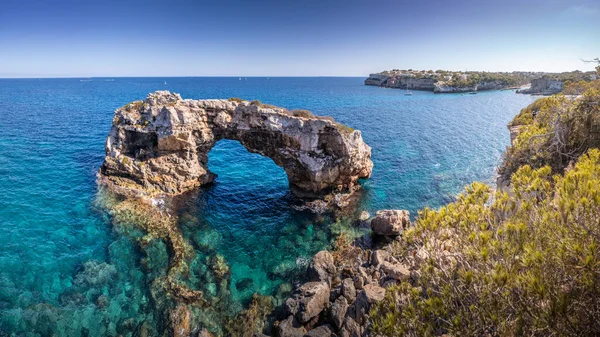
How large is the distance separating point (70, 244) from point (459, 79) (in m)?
172

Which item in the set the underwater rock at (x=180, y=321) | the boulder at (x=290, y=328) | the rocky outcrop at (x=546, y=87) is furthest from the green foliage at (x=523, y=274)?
the rocky outcrop at (x=546, y=87)

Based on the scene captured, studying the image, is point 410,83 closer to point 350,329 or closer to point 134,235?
point 134,235

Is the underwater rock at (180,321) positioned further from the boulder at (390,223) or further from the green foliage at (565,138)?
the green foliage at (565,138)

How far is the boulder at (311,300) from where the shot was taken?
16.5 meters

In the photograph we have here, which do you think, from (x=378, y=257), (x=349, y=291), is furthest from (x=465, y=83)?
(x=349, y=291)

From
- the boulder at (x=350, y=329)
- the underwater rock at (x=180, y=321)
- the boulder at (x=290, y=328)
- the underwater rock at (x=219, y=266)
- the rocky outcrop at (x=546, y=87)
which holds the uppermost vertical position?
the rocky outcrop at (x=546, y=87)

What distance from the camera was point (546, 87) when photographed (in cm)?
11869

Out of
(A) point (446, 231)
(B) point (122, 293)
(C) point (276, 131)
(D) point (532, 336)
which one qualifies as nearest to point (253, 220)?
(C) point (276, 131)

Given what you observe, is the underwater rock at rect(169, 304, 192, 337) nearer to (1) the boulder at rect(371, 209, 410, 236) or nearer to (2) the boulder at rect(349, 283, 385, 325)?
(2) the boulder at rect(349, 283, 385, 325)

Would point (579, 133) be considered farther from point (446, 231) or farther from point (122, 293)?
point (122, 293)

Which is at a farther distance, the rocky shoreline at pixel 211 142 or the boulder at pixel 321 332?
the rocky shoreline at pixel 211 142

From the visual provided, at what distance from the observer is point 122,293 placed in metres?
18.9

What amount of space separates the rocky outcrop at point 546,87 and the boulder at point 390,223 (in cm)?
12411

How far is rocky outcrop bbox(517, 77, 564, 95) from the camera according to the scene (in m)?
113
